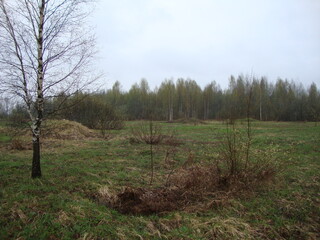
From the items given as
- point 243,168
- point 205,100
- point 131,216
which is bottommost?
point 131,216

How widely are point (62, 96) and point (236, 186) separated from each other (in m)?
4.78

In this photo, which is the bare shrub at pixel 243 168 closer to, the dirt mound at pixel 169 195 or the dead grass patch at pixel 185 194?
the dead grass patch at pixel 185 194

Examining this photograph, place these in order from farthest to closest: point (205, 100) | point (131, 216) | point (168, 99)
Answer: point (205, 100), point (168, 99), point (131, 216)

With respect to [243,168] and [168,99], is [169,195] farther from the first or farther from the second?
[168,99]

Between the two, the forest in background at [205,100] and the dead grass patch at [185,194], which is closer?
the dead grass patch at [185,194]

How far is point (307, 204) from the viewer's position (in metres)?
4.18

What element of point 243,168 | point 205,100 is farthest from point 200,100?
point 243,168

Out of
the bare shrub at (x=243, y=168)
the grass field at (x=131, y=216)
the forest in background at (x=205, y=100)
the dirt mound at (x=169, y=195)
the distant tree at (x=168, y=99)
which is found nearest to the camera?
the grass field at (x=131, y=216)

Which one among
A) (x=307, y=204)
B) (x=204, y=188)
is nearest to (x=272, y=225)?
(x=307, y=204)

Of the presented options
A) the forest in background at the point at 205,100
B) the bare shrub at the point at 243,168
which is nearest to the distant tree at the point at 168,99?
the forest in background at the point at 205,100

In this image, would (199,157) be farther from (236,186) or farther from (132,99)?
(132,99)

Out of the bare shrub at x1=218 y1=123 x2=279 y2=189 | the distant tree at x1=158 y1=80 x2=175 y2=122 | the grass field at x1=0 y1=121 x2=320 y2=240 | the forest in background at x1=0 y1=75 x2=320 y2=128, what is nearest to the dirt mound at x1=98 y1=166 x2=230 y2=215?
the grass field at x1=0 y1=121 x2=320 y2=240

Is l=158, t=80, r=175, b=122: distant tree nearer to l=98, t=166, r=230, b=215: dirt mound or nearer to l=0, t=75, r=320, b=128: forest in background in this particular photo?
l=0, t=75, r=320, b=128: forest in background

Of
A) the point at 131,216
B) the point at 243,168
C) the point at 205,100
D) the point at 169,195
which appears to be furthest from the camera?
the point at 205,100
